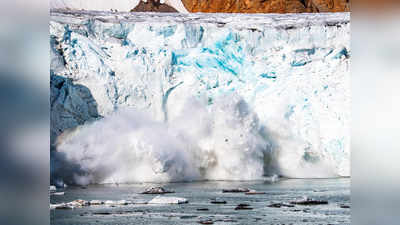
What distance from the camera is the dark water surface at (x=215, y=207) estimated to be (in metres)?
7.67

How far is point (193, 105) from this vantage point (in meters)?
12.2

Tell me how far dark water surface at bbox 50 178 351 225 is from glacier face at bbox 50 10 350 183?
562 mm

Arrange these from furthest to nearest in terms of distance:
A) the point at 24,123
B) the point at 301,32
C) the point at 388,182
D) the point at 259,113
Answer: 1. the point at 301,32
2. the point at 259,113
3. the point at 388,182
4. the point at 24,123

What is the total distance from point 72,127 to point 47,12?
8.63 meters

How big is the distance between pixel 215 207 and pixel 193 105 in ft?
12.4

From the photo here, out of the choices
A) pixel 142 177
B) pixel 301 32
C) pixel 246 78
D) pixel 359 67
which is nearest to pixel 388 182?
pixel 359 67

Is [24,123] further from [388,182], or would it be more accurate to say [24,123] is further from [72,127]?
[72,127]

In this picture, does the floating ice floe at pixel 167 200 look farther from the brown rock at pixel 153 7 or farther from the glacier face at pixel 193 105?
the brown rock at pixel 153 7

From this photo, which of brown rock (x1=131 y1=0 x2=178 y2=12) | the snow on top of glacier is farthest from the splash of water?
brown rock (x1=131 y1=0 x2=178 y2=12)

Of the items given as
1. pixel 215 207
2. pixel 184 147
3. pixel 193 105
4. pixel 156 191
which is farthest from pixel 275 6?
pixel 215 207

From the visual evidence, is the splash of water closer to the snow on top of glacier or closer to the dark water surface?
the dark water surface

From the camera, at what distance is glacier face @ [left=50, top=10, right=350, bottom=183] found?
1152 centimetres

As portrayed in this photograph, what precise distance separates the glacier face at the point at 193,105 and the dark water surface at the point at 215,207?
562 mm

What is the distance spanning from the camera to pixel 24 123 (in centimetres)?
276
